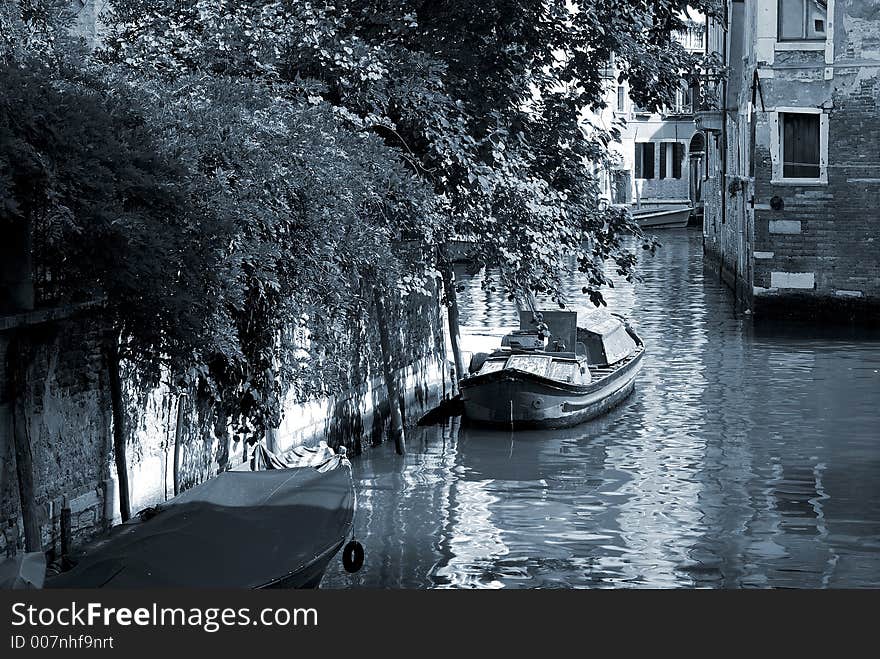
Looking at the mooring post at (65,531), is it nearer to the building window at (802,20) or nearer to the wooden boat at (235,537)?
the wooden boat at (235,537)

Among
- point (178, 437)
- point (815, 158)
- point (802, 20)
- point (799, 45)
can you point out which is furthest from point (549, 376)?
point (802, 20)

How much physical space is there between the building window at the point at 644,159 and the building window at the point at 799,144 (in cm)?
3302

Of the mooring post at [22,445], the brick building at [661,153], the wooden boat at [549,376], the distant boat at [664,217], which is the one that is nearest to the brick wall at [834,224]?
the wooden boat at [549,376]

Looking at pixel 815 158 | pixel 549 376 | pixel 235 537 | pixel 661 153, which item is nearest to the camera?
pixel 235 537

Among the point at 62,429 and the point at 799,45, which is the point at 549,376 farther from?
the point at 799,45

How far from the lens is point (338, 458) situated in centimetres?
1202

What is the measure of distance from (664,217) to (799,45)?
29511 millimetres

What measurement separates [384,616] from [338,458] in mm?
4770

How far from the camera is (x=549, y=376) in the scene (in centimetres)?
1738

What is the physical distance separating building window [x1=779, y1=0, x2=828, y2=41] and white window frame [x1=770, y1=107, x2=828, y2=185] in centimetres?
126

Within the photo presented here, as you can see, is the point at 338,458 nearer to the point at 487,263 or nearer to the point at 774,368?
the point at 487,263

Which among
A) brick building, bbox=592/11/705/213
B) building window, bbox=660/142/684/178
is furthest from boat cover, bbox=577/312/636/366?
building window, bbox=660/142/684/178

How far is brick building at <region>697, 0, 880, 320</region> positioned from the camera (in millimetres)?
25047

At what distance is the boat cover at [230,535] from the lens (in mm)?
8320
